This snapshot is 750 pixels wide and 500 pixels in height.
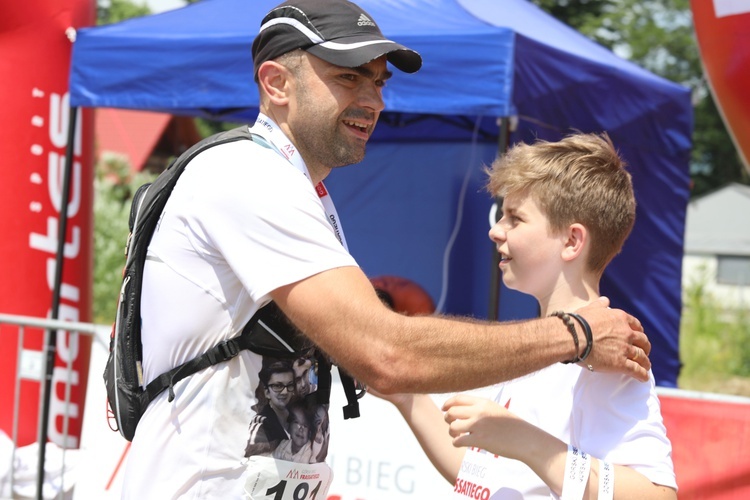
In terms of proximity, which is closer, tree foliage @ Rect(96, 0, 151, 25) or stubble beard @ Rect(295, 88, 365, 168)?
stubble beard @ Rect(295, 88, 365, 168)

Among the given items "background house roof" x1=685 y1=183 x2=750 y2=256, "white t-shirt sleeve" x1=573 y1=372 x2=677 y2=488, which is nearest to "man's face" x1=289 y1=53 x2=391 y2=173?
"white t-shirt sleeve" x1=573 y1=372 x2=677 y2=488

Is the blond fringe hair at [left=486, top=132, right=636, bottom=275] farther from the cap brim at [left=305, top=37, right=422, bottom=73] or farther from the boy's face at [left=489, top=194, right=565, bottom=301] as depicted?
the cap brim at [left=305, top=37, right=422, bottom=73]

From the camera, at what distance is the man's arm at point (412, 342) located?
1785 mm

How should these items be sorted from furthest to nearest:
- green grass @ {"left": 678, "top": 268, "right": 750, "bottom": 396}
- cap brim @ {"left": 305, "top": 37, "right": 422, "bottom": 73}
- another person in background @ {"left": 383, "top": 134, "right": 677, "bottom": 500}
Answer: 1. green grass @ {"left": 678, "top": 268, "right": 750, "bottom": 396}
2. cap brim @ {"left": 305, "top": 37, "right": 422, "bottom": 73}
3. another person in background @ {"left": 383, "top": 134, "right": 677, "bottom": 500}

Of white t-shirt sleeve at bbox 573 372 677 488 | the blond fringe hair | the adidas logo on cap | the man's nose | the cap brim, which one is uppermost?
the adidas logo on cap

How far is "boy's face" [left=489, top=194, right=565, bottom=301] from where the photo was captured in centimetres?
212

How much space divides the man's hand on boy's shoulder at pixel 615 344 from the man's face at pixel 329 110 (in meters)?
0.63

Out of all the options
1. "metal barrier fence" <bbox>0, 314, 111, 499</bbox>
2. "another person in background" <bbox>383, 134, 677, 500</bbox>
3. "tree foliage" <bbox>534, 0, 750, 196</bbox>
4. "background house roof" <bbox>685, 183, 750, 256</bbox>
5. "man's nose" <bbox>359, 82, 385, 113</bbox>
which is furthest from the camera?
"background house roof" <bbox>685, 183, 750, 256</bbox>

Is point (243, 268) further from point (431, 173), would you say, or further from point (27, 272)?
point (431, 173)

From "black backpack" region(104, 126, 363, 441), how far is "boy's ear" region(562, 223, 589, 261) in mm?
555

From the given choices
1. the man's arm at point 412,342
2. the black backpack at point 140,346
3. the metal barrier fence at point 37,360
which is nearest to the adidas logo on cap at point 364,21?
the black backpack at point 140,346

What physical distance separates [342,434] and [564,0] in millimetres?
19861

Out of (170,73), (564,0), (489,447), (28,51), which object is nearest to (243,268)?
(489,447)

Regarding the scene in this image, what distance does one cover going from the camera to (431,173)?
7512mm
